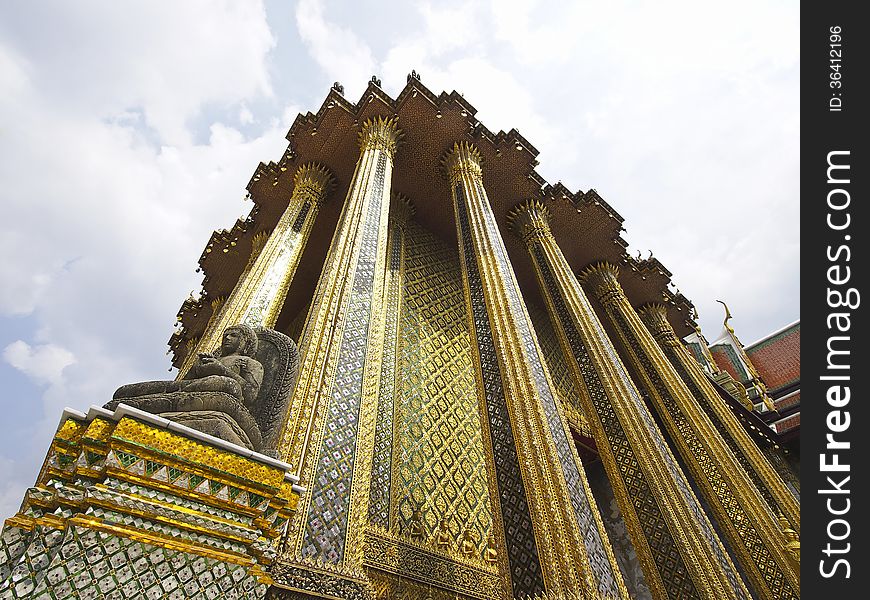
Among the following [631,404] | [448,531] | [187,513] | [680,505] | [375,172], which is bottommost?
[187,513]

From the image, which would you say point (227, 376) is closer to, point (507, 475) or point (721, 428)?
point (507, 475)

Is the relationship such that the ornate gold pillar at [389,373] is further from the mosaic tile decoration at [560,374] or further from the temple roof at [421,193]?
the mosaic tile decoration at [560,374]

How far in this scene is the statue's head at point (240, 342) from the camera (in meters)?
2.52

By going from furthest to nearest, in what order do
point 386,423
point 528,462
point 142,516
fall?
point 386,423 → point 528,462 → point 142,516

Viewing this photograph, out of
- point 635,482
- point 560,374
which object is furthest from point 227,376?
point 560,374

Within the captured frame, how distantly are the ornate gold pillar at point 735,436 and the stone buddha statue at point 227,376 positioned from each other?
5559 mm

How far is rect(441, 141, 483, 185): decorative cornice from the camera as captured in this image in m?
6.75

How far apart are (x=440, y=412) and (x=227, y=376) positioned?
11.8ft

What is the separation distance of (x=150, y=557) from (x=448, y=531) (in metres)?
3.54

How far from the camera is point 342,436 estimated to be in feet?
9.87
